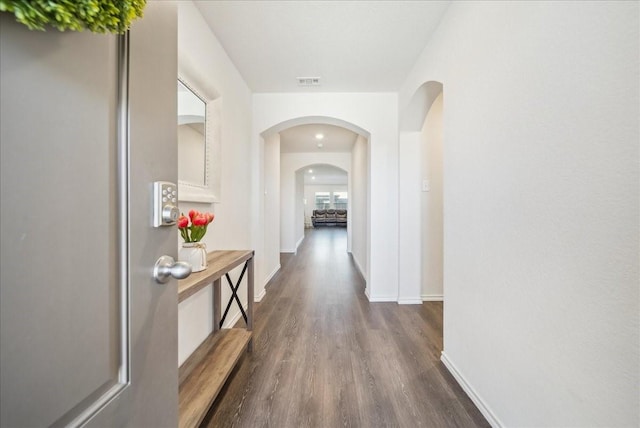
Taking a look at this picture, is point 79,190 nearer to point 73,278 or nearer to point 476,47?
point 73,278

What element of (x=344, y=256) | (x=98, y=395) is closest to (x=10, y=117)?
(x=98, y=395)

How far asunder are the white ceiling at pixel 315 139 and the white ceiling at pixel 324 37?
1.63 metres

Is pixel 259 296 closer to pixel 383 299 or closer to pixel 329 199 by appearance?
pixel 383 299

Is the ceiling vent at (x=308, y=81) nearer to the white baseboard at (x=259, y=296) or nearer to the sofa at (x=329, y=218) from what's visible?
the white baseboard at (x=259, y=296)

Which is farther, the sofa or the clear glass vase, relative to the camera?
the sofa

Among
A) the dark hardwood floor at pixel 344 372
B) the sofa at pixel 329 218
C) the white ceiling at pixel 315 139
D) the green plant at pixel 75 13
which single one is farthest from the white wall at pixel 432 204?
the sofa at pixel 329 218

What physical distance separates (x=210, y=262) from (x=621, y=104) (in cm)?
192

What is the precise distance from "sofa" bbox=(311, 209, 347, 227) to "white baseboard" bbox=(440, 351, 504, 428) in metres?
11.6

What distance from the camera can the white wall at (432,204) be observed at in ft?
10.2

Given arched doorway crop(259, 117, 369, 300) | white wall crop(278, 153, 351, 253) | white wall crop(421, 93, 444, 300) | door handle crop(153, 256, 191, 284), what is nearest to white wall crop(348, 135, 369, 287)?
arched doorway crop(259, 117, 369, 300)

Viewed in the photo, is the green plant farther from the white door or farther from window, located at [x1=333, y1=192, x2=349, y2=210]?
window, located at [x1=333, y1=192, x2=349, y2=210]

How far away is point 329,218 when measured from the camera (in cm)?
1355

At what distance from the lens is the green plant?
29cm

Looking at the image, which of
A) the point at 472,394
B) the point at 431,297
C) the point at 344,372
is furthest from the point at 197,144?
the point at 431,297
